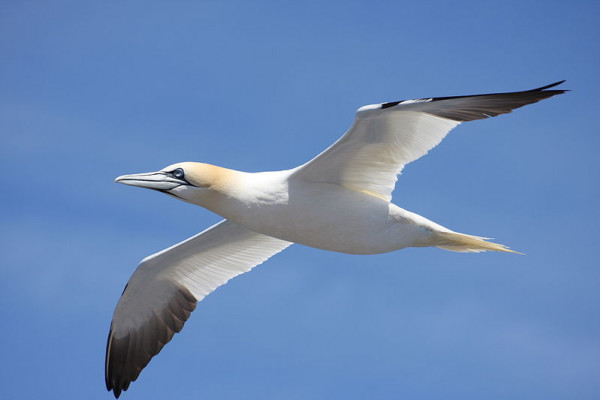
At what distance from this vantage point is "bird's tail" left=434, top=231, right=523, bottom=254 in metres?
9.34

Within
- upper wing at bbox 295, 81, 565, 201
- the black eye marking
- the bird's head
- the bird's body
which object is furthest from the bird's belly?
the black eye marking

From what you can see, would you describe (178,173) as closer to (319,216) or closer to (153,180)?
(153,180)

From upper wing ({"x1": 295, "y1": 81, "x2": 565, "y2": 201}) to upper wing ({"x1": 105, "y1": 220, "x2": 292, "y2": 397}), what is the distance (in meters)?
2.18

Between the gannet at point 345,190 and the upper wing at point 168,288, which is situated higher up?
the gannet at point 345,190

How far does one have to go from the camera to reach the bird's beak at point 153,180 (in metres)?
9.24

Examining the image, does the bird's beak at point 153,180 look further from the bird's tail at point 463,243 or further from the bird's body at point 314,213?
the bird's tail at point 463,243

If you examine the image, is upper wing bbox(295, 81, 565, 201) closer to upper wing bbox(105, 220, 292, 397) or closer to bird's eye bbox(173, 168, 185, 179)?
bird's eye bbox(173, 168, 185, 179)

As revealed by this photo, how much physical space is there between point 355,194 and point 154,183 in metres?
2.26

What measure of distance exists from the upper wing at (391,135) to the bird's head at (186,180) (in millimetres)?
951

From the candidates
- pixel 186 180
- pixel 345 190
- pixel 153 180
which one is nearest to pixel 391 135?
pixel 345 190

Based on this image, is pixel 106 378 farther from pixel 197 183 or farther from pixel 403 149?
pixel 403 149

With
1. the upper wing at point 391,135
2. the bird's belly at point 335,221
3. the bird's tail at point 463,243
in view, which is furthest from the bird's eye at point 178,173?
the bird's tail at point 463,243

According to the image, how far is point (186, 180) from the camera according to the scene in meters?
9.21

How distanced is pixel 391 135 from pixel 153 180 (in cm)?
271
